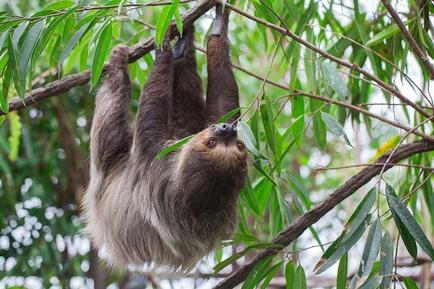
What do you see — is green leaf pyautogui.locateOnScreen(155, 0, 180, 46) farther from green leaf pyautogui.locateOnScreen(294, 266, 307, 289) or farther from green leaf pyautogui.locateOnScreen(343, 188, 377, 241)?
green leaf pyautogui.locateOnScreen(294, 266, 307, 289)

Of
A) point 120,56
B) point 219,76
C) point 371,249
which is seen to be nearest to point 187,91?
point 219,76

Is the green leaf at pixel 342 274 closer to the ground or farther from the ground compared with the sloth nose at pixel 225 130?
closer to the ground

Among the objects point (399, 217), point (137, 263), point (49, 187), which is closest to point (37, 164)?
point (49, 187)

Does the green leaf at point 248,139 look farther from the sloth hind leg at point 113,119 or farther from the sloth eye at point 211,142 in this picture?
the sloth hind leg at point 113,119

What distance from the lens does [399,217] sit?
2.96 metres

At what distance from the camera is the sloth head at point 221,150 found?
3545mm

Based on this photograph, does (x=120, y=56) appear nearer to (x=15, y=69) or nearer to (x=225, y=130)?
(x=225, y=130)

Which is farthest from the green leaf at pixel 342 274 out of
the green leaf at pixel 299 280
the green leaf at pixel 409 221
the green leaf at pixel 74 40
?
the green leaf at pixel 74 40

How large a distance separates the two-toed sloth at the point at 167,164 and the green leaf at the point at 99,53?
1.77ft

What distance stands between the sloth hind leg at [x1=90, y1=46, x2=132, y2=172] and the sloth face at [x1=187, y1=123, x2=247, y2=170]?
0.73 metres

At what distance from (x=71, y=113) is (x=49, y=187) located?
30.4 inches

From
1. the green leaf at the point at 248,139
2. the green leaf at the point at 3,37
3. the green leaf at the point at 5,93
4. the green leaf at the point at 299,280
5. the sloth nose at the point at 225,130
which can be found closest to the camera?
the green leaf at the point at 248,139

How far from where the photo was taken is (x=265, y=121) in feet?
11.2

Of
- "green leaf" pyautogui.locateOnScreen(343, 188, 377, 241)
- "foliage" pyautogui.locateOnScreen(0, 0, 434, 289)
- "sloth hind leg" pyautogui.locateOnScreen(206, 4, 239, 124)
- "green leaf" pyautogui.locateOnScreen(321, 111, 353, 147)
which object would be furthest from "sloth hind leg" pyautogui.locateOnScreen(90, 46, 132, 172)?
"green leaf" pyautogui.locateOnScreen(343, 188, 377, 241)
